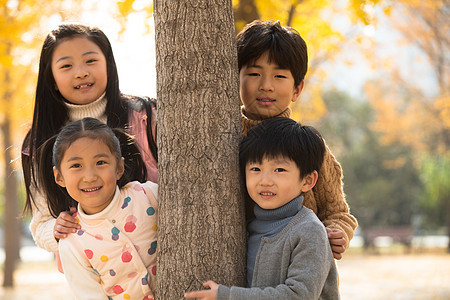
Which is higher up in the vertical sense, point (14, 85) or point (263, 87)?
point (14, 85)

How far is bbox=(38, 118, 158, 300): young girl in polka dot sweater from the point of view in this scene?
226 centimetres

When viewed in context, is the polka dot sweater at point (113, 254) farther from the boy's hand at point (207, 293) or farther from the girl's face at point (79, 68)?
the girl's face at point (79, 68)

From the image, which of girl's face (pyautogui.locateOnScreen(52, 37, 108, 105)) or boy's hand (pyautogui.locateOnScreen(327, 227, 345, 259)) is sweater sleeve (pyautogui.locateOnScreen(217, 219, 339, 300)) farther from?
girl's face (pyautogui.locateOnScreen(52, 37, 108, 105))

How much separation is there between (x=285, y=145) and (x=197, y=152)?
0.36 metres

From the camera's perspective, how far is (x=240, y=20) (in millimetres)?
5820

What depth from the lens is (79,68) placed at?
2705 millimetres

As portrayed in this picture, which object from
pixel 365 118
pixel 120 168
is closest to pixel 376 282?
pixel 120 168

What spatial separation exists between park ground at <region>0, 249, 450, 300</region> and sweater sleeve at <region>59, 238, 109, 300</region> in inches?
274

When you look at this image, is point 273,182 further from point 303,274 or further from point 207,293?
point 207,293

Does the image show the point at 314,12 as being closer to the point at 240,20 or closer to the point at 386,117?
the point at 240,20

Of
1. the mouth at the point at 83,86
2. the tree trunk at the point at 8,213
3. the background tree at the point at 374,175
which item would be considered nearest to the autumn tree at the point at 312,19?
the mouth at the point at 83,86

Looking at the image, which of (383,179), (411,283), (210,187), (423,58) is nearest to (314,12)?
(411,283)

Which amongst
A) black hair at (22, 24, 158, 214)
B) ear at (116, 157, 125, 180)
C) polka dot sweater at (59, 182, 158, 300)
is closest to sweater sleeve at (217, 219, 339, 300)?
polka dot sweater at (59, 182, 158, 300)

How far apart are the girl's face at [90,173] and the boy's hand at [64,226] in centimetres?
11
